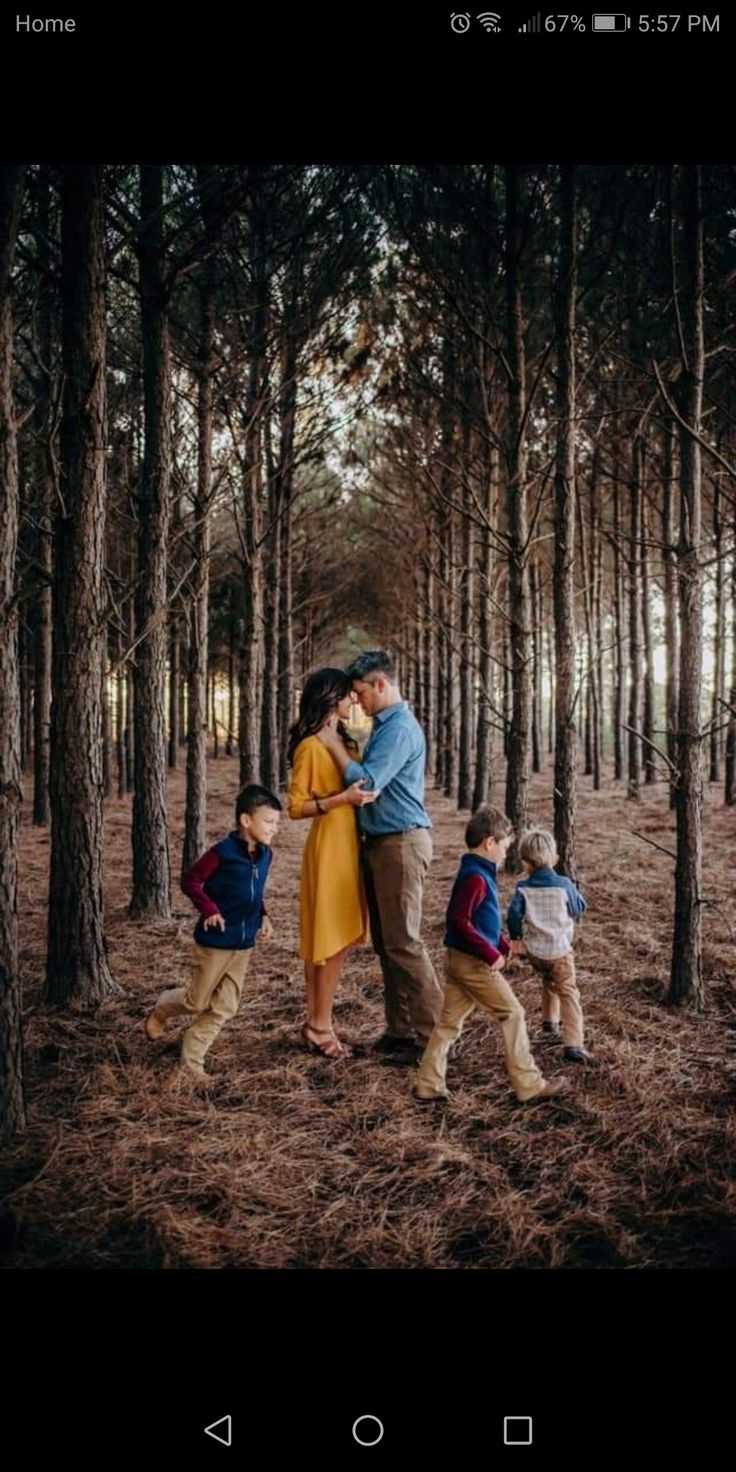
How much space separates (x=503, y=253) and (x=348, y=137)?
5379 mm

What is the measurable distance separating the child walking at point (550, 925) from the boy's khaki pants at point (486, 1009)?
15.7 inches

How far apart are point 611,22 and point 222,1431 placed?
2748 millimetres

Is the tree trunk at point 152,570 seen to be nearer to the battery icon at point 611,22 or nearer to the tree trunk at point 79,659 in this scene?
the tree trunk at point 79,659

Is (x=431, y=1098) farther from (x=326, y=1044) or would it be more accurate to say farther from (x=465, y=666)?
(x=465, y=666)

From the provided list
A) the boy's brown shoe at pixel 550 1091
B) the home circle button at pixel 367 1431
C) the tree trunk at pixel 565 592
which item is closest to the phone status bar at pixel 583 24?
the home circle button at pixel 367 1431

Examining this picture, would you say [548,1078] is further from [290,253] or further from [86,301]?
[290,253]

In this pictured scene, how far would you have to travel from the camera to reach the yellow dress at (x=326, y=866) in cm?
347

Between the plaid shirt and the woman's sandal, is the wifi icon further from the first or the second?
the woman's sandal

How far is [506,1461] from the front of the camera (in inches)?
47.0

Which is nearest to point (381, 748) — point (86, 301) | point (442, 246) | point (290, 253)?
point (86, 301)

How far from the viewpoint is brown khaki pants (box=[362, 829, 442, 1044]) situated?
3574mm

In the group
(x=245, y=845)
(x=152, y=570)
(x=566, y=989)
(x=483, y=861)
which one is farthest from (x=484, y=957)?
(x=152, y=570)

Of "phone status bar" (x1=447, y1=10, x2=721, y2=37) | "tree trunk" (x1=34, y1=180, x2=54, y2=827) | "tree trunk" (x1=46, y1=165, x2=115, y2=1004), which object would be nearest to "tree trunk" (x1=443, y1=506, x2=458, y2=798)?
"tree trunk" (x1=34, y1=180, x2=54, y2=827)

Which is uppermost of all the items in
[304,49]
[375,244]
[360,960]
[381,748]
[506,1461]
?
[375,244]
